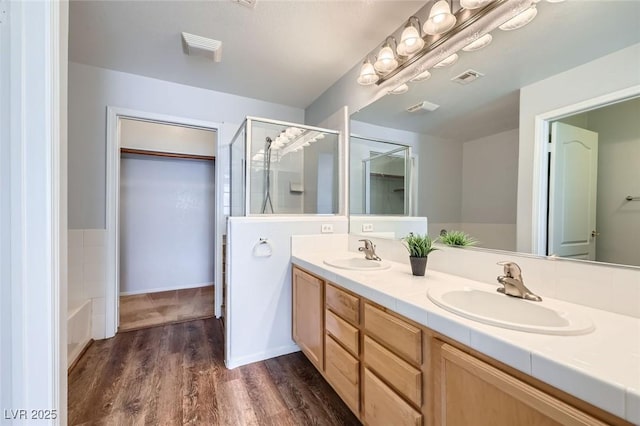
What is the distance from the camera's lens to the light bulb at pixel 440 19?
137cm

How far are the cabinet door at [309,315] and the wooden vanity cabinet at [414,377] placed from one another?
0.01 m

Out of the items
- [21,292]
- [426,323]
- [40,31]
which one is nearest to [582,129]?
[426,323]

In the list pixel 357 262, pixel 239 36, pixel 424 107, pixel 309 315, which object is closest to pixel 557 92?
pixel 424 107

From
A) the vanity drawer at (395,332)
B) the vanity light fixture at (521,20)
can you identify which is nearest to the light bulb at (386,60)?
the vanity light fixture at (521,20)

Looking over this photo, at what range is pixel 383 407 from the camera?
107 centimetres

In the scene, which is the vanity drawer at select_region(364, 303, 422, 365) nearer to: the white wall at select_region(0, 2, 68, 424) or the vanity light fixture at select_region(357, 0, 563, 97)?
the white wall at select_region(0, 2, 68, 424)

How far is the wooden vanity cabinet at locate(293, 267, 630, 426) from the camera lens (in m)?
0.62

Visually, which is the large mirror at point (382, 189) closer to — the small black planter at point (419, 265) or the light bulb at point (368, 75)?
the small black planter at point (419, 265)

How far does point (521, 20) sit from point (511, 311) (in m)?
1.26

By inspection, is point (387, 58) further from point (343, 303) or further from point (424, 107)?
point (343, 303)

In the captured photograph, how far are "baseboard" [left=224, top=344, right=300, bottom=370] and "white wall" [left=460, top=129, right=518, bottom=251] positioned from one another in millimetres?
1617

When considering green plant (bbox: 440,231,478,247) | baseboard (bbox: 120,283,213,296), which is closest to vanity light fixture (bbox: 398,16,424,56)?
green plant (bbox: 440,231,478,247)

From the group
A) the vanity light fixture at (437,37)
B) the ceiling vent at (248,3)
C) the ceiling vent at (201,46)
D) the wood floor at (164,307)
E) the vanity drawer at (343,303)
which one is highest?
the ceiling vent at (248,3)

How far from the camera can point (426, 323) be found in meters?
0.90
